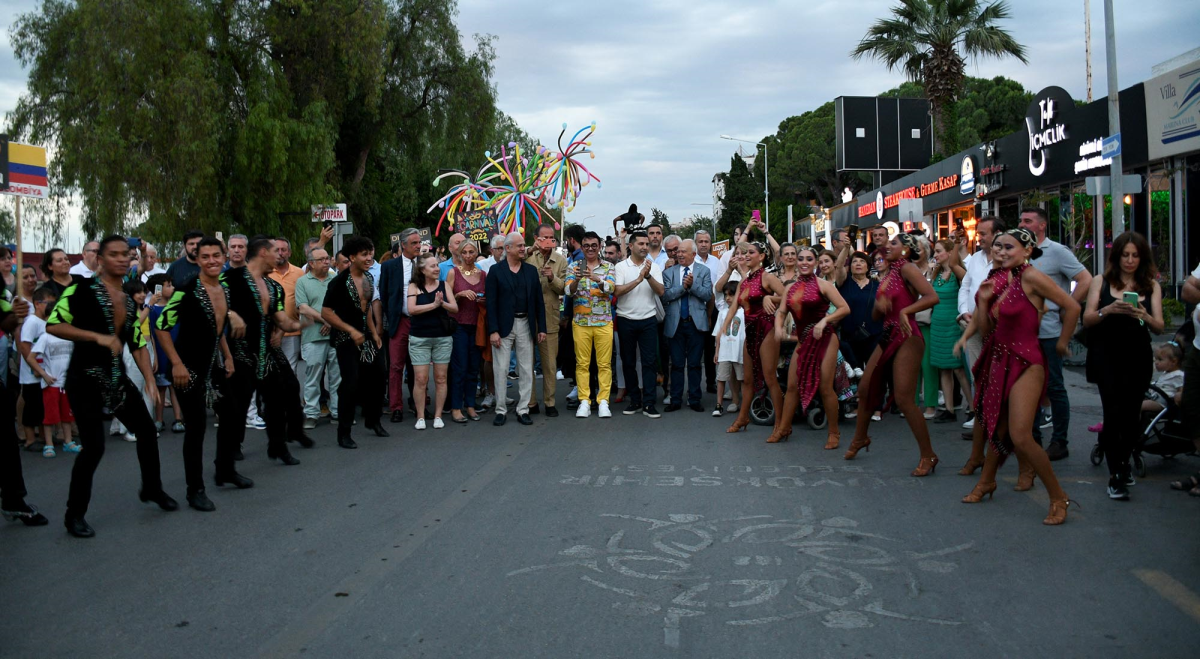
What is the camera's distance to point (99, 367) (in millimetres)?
6203

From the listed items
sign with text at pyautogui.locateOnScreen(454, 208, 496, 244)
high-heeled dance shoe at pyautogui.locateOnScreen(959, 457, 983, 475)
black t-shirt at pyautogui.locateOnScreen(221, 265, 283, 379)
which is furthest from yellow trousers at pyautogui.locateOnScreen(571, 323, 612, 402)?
sign with text at pyautogui.locateOnScreen(454, 208, 496, 244)

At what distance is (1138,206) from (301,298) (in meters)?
19.7

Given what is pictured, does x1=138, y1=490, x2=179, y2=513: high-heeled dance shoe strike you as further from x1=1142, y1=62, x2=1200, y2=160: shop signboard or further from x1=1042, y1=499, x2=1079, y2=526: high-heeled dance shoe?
x1=1142, y1=62, x2=1200, y2=160: shop signboard

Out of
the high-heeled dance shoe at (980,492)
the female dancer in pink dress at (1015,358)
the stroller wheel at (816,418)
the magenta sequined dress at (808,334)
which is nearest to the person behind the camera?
the female dancer in pink dress at (1015,358)

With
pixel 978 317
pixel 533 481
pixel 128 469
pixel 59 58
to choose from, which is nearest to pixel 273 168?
pixel 59 58

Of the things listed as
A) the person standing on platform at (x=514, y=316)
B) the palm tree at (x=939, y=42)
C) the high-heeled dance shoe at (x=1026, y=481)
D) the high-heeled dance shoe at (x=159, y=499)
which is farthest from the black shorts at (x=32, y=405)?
the palm tree at (x=939, y=42)

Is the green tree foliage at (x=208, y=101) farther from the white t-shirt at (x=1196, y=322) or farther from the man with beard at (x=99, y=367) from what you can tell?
→ the white t-shirt at (x=1196, y=322)

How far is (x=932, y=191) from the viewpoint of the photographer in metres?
37.3

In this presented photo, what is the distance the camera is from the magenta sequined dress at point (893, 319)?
7492 millimetres

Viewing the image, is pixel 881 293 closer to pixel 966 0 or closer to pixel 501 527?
pixel 501 527

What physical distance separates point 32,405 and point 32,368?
599 mm

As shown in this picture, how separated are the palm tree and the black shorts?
32.8 metres

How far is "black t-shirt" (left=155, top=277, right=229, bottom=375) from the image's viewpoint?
682 centimetres

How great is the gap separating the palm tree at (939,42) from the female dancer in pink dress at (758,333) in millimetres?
28510
